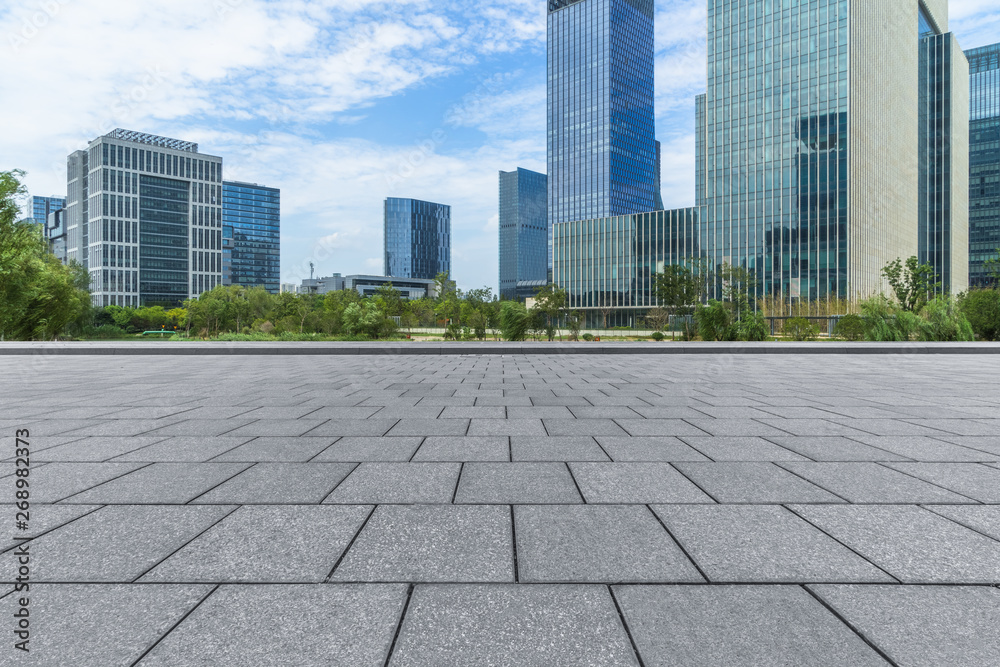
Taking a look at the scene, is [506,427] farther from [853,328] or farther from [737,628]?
[853,328]

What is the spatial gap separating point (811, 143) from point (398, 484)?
298 feet

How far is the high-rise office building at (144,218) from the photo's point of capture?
128 metres

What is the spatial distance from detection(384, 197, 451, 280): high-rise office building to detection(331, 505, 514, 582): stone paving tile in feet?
509

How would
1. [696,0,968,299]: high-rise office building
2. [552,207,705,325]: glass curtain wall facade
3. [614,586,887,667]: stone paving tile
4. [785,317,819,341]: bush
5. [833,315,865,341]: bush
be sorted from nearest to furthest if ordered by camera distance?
[614,586,887,667]: stone paving tile → [833,315,865,341]: bush → [785,317,819,341]: bush → [696,0,968,299]: high-rise office building → [552,207,705,325]: glass curtain wall facade

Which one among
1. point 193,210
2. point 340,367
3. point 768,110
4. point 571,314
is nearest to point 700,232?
point 768,110

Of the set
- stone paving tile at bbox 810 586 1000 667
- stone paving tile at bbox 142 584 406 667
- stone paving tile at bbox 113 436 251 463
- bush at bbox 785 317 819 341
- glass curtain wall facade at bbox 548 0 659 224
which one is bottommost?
stone paving tile at bbox 810 586 1000 667

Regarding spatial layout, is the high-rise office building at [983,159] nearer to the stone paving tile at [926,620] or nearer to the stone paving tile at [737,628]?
the stone paving tile at [926,620]

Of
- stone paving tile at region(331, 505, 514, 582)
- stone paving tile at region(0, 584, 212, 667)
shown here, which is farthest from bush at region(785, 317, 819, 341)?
stone paving tile at region(0, 584, 212, 667)

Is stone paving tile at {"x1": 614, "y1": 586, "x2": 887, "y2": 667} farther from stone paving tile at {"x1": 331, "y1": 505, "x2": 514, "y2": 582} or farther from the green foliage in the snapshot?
the green foliage

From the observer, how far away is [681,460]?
469cm

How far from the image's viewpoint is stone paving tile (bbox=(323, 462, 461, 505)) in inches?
144

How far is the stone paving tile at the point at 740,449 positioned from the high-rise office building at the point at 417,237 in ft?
504

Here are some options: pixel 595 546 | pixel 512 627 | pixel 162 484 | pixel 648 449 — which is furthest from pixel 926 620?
pixel 162 484

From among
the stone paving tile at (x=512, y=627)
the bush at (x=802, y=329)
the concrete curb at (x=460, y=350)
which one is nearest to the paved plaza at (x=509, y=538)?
the stone paving tile at (x=512, y=627)
